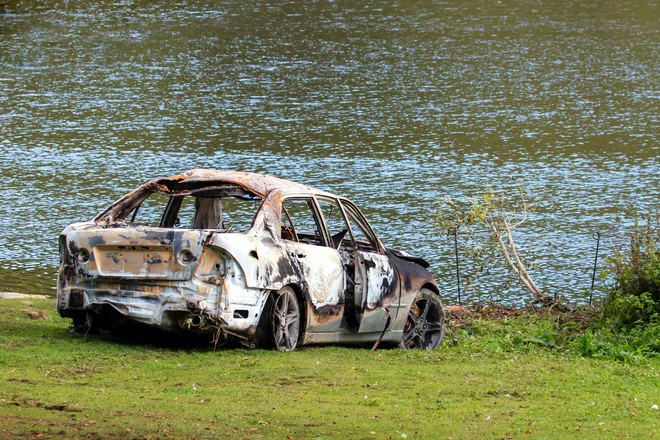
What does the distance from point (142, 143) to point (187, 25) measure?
32.9 meters

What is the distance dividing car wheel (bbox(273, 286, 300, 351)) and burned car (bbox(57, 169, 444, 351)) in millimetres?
12

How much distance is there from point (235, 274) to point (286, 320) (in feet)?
3.27

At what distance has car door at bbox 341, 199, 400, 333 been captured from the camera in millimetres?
11289

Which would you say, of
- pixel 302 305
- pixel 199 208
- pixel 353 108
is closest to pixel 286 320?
pixel 302 305

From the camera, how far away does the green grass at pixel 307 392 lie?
24.1ft

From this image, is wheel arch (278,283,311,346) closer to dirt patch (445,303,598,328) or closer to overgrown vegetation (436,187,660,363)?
overgrown vegetation (436,187,660,363)

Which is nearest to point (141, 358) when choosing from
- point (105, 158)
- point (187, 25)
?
point (105, 158)

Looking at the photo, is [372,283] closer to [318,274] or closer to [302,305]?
[318,274]

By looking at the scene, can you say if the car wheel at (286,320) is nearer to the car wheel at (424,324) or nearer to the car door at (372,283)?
the car door at (372,283)

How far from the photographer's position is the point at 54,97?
51.7 m

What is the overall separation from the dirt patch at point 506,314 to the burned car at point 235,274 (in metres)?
3.97

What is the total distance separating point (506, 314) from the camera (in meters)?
17.2

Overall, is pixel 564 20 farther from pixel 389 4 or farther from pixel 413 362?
pixel 413 362

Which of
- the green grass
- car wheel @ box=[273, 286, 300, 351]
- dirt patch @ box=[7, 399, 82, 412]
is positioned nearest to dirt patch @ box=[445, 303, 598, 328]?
the green grass
